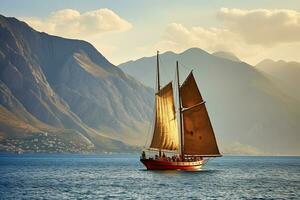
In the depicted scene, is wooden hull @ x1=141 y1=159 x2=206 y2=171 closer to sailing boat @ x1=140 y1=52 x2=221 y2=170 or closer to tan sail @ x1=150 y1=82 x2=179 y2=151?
sailing boat @ x1=140 y1=52 x2=221 y2=170

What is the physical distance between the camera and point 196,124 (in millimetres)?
134875

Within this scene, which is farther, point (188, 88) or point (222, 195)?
point (188, 88)

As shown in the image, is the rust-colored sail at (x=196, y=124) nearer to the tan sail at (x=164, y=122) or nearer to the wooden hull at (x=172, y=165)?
the tan sail at (x=164, y=122)

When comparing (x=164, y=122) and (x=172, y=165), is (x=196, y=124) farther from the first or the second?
(x=172, y=165)

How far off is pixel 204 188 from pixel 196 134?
31.7m

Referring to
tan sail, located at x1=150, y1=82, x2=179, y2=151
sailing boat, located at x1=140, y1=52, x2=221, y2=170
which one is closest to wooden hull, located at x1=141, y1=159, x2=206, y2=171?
sailing boat, located at x1=140, y1=52, x2=221, y2=170

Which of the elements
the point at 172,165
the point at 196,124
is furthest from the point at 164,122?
the point at 172,165

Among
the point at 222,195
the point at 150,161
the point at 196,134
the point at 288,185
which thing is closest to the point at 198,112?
the point at 196,134

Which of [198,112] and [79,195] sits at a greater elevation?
[198,112]

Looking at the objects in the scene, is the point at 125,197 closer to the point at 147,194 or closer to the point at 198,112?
the point at 147,194

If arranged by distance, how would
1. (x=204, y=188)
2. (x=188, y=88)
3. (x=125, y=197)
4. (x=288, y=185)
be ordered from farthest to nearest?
1. (x=188, y=88)
2. (x=288, y=185)
3. (x=204, y=188)
4. (x=125, y=197)

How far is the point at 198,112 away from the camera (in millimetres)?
134625

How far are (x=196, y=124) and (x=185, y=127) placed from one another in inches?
111

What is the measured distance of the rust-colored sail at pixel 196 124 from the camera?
134 metres
